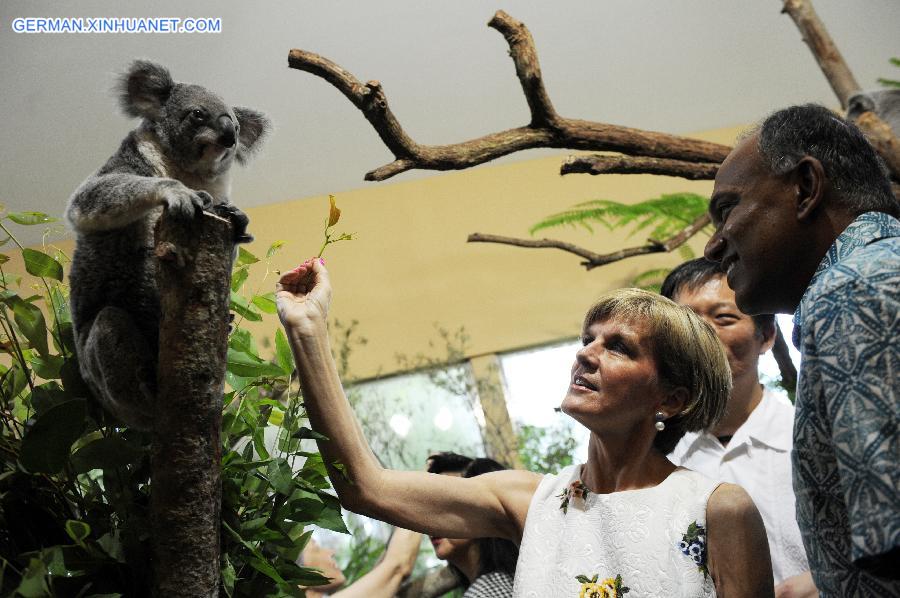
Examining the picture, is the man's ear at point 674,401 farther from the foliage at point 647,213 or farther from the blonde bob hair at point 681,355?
the foliage at point 647,213

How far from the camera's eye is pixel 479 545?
2279 mm

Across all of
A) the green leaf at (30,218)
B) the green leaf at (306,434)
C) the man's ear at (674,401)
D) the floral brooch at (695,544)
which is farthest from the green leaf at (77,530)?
the man's ear at (674,401)

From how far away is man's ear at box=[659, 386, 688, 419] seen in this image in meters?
1.64

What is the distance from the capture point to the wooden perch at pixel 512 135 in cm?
208

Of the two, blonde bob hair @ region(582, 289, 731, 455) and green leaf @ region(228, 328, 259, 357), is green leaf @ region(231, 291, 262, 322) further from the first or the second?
blonde bob hair @ region(582, 289, 731, 455)

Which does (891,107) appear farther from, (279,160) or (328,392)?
(328,392)

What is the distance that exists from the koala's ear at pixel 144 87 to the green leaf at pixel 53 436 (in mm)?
780

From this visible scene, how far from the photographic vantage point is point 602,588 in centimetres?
142

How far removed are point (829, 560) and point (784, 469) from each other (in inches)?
43.8

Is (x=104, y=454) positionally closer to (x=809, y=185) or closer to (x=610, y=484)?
(x=610, y=484)

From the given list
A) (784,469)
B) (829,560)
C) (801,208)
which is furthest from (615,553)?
(784,469)

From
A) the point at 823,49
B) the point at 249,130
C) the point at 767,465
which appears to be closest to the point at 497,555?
the point at 767,465

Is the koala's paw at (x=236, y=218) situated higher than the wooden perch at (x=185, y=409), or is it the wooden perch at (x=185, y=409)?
the koala's paw at (x=236, y=218)

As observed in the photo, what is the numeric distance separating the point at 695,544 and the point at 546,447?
3172mm
